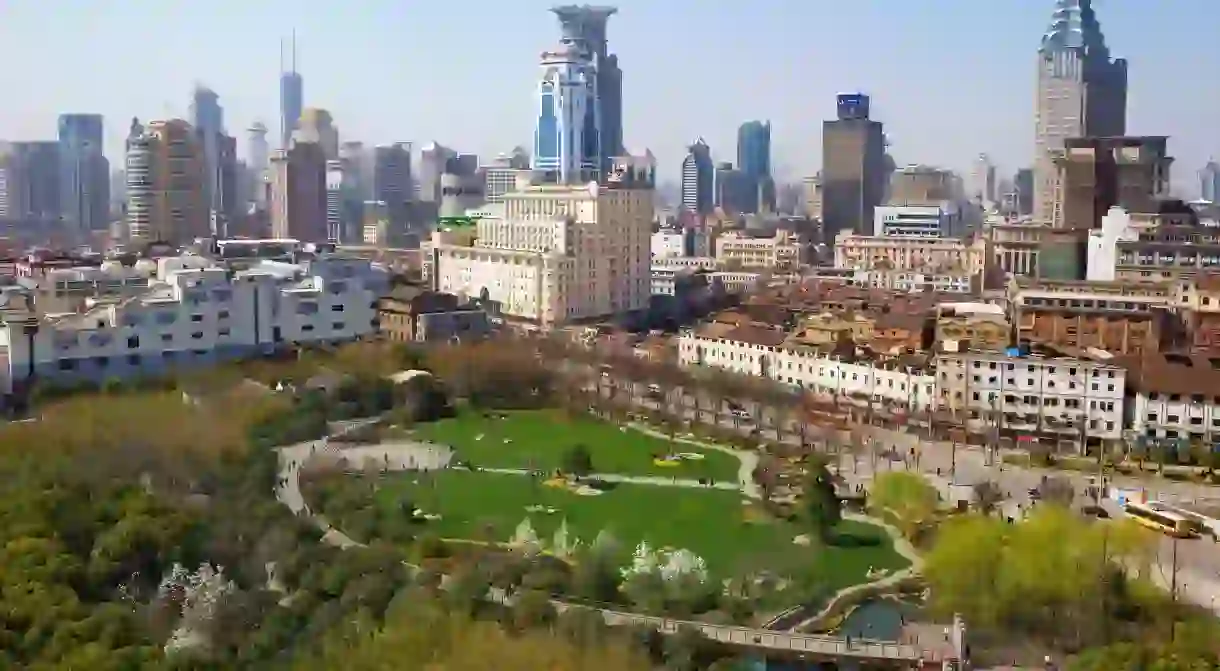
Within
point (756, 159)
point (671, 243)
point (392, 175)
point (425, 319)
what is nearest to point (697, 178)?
point (756, 159)

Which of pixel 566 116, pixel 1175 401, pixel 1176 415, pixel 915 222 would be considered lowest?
pixel 1176 415

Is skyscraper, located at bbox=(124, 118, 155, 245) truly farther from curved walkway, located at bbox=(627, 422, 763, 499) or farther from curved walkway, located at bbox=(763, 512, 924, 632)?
curved walkway, located at bbox=(763, 512, 924, 632)

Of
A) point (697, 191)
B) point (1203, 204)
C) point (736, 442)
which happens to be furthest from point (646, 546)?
point (697, 191)

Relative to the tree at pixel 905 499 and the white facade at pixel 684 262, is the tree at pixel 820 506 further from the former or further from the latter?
the white facade at pixel 684 262

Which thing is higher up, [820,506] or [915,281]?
[915,281]

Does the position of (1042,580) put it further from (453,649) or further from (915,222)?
(915,222)

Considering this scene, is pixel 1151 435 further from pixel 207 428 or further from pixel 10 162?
pixel 10 162
